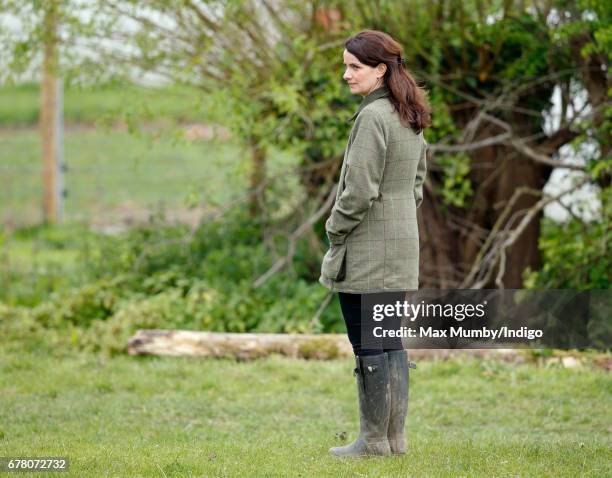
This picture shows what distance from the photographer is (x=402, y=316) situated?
4.52 meters

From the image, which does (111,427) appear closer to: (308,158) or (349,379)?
(349,379)

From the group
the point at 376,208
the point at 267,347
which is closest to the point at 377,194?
the point at 376,208

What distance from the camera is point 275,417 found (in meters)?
6.07

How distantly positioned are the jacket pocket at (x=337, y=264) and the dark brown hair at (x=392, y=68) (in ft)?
2.11

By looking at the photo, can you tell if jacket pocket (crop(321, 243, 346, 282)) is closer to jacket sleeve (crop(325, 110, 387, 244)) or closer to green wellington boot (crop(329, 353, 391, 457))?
jacket sleeve (crop(325, 110, 387, 244))

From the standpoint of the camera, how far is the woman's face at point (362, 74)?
4.35 meters

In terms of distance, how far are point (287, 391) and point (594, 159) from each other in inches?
130

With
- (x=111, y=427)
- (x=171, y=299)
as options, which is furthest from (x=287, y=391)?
(x=171, y=299)

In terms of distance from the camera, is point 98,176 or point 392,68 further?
point 98,176

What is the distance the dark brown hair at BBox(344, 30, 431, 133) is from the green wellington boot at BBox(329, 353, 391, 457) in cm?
110

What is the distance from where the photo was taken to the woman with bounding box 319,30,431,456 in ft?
14.0

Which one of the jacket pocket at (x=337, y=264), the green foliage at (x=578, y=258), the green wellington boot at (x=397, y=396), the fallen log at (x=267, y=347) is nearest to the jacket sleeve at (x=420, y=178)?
the jacket pocket at (x=337, y=264)

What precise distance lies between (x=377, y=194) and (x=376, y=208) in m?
0.10

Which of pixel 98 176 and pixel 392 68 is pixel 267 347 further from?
pixel 98 176
